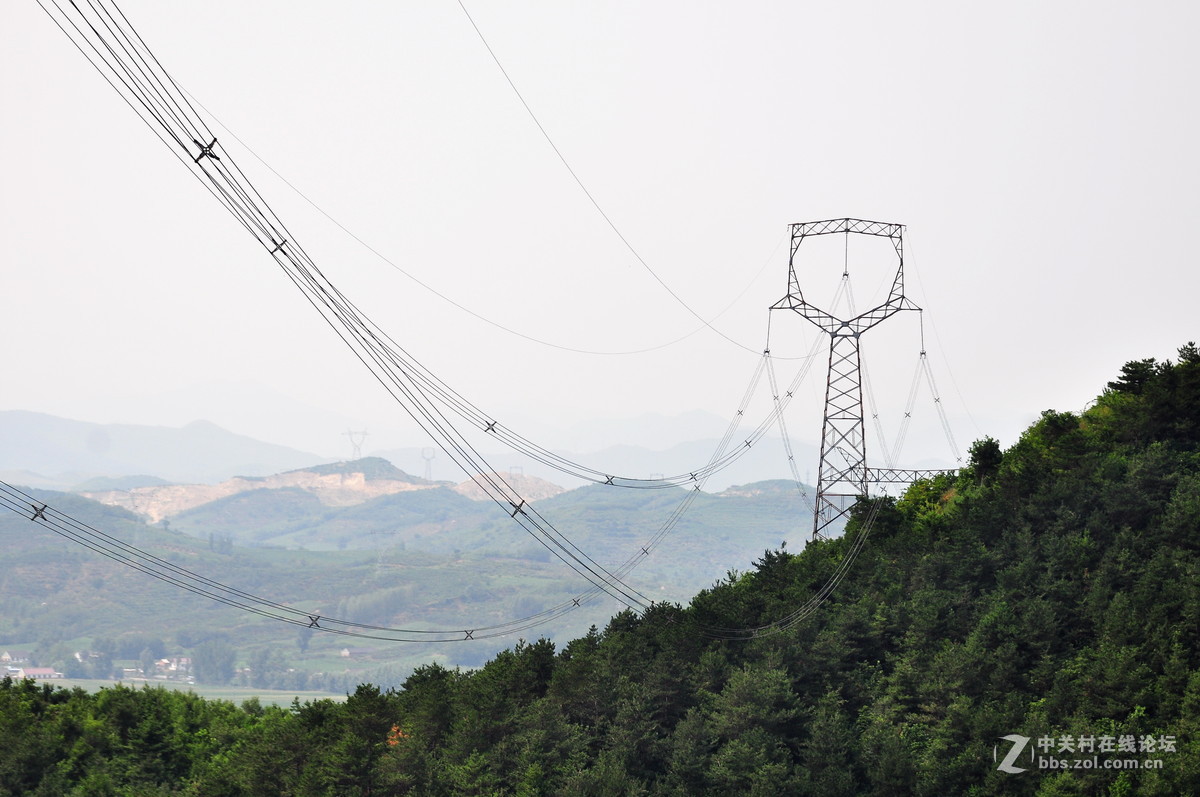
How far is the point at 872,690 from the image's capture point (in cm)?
4978

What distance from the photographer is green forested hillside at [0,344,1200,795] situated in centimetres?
4212

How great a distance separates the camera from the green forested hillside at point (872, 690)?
1658 inches

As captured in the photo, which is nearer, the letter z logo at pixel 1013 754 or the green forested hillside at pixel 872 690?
the letter z logo at pixel 1013 754

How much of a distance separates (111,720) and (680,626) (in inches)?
1296

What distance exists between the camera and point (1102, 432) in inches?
2218

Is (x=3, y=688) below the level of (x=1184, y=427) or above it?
below

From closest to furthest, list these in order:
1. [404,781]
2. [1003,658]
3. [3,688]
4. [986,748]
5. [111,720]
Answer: [986,748] → [1003,658] → [404,781] → [111,720] → [3,688]

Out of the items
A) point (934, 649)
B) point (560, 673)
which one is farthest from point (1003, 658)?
point (560, 673)

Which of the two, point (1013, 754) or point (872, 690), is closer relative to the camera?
point (1013, 754)

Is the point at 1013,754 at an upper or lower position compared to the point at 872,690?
lower

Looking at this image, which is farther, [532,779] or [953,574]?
[953,574]

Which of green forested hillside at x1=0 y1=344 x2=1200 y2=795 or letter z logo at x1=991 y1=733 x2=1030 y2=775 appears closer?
letter z logo at x1=991 y1=733 x2=1030 y2=775

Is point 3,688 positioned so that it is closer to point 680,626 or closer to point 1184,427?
point 680,626

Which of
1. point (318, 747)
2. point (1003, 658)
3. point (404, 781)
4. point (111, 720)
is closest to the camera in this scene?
point (1003, 658)
